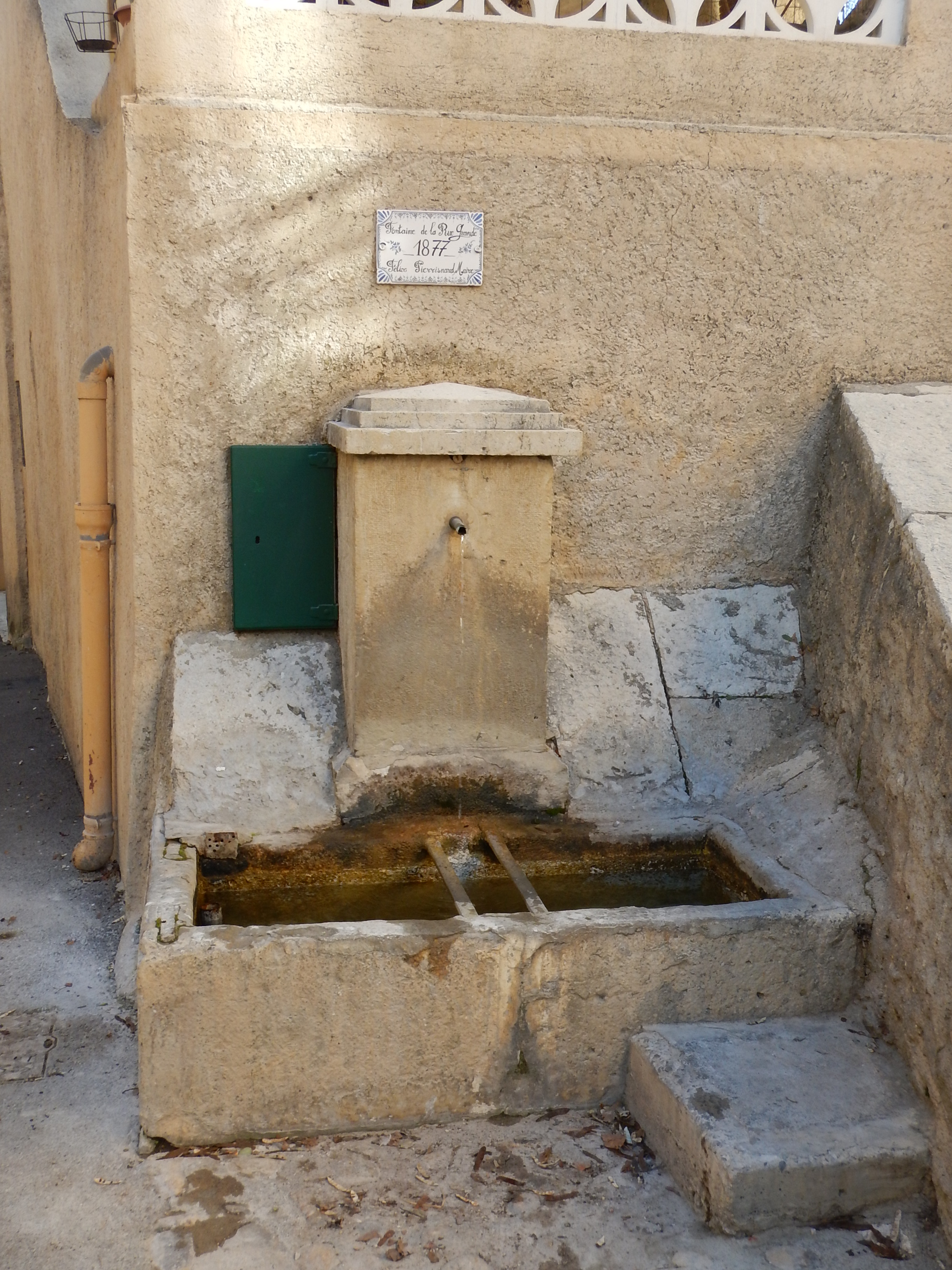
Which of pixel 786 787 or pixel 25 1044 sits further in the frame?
pixel 786 787

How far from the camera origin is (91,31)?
4945 millimetres

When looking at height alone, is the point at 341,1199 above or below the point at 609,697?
below

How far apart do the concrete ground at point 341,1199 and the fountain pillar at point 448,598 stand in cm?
107

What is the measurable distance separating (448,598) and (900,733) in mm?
1454

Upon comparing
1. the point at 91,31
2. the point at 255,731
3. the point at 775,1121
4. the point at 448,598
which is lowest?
the point at 775,1121

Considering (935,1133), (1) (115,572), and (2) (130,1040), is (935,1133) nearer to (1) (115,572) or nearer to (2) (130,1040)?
(2) (130,1040)

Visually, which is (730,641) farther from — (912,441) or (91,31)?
(91,31)

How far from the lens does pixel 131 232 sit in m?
3.98

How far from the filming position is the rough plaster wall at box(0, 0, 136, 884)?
4434 millimetres

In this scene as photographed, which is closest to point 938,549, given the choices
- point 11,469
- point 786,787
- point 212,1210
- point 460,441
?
point 786,787

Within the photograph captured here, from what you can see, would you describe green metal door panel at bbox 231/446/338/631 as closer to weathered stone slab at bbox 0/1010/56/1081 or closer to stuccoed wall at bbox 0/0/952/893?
stuccoed wall at bbox 0/0/952/893

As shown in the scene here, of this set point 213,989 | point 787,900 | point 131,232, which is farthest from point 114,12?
point 787,900

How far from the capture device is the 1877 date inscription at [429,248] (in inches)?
164

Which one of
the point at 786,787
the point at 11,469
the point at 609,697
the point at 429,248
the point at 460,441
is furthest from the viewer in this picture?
the point at 11,469
